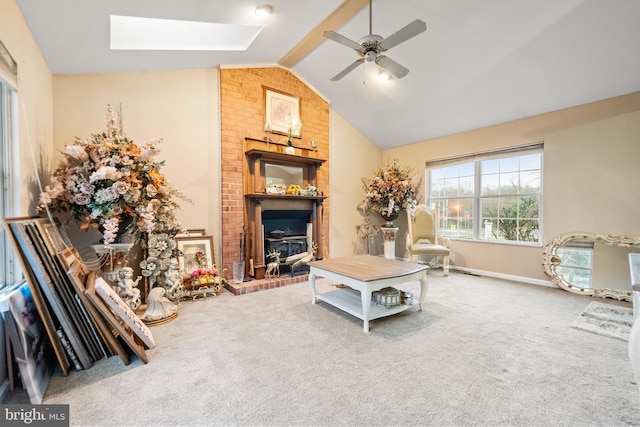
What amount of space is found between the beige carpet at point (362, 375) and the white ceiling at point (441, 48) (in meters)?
2.75

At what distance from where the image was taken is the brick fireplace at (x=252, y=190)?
3.88 m

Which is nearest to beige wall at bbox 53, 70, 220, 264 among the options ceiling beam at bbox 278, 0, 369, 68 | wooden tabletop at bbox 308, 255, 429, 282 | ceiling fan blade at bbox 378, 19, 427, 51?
ceiling beam at bbox 278, 0, 369, 68

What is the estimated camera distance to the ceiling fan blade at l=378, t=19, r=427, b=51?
2.19m

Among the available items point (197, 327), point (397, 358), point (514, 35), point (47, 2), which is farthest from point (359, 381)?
point (514, 35)

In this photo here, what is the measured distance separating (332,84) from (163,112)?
2648 mm

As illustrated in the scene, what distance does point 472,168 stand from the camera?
15.6 feet

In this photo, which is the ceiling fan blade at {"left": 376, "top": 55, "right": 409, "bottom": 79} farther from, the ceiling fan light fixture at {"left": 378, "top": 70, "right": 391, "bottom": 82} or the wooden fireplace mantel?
the wooden fireplace mantel

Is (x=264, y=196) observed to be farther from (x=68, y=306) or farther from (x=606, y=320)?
(x=606, y=320)

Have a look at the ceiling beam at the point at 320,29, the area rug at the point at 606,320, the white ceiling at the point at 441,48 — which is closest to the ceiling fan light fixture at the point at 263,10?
the white ceiling at the point at 441,48

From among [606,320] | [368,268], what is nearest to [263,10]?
[368,268]

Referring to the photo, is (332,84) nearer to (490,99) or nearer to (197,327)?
(490,99)

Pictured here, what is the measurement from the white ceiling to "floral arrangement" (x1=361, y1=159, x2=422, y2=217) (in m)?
1.28

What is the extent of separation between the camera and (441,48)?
11.1 ft

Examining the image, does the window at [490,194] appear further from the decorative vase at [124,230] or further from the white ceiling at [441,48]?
the decorative vase at [124,230]
